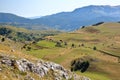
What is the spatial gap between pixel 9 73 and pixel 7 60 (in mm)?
3540

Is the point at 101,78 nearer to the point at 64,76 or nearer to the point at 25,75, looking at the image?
the point at 64,76

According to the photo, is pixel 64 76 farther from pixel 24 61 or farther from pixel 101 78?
pixel 101 78

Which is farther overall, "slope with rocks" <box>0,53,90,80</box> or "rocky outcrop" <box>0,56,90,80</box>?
"rocky outcrop" <box>0,56,90,80</box>

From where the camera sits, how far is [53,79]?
195ft

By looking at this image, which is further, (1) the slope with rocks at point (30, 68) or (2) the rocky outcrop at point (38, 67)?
(2) the rocky outcrop at point (38, 67)

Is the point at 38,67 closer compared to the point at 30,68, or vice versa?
the point at 30,68

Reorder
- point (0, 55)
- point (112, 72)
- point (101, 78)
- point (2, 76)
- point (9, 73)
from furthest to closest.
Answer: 1. point (112, 72)
2. point (101, 78)
3. point (0, 55)
4. point (9, 73)
5. point (2, 76)

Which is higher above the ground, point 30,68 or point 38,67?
point 30,68

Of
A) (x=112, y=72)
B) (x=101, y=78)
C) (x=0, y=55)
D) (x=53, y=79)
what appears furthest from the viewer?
(x=112, y=72)

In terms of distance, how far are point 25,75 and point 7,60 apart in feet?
14.1

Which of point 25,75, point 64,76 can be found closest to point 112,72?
point 64,76

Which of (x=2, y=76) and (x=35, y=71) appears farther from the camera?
(x=35, y=71)

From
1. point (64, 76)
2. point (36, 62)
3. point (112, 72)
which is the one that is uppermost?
point (36, 62)

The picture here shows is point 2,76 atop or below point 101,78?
atop
